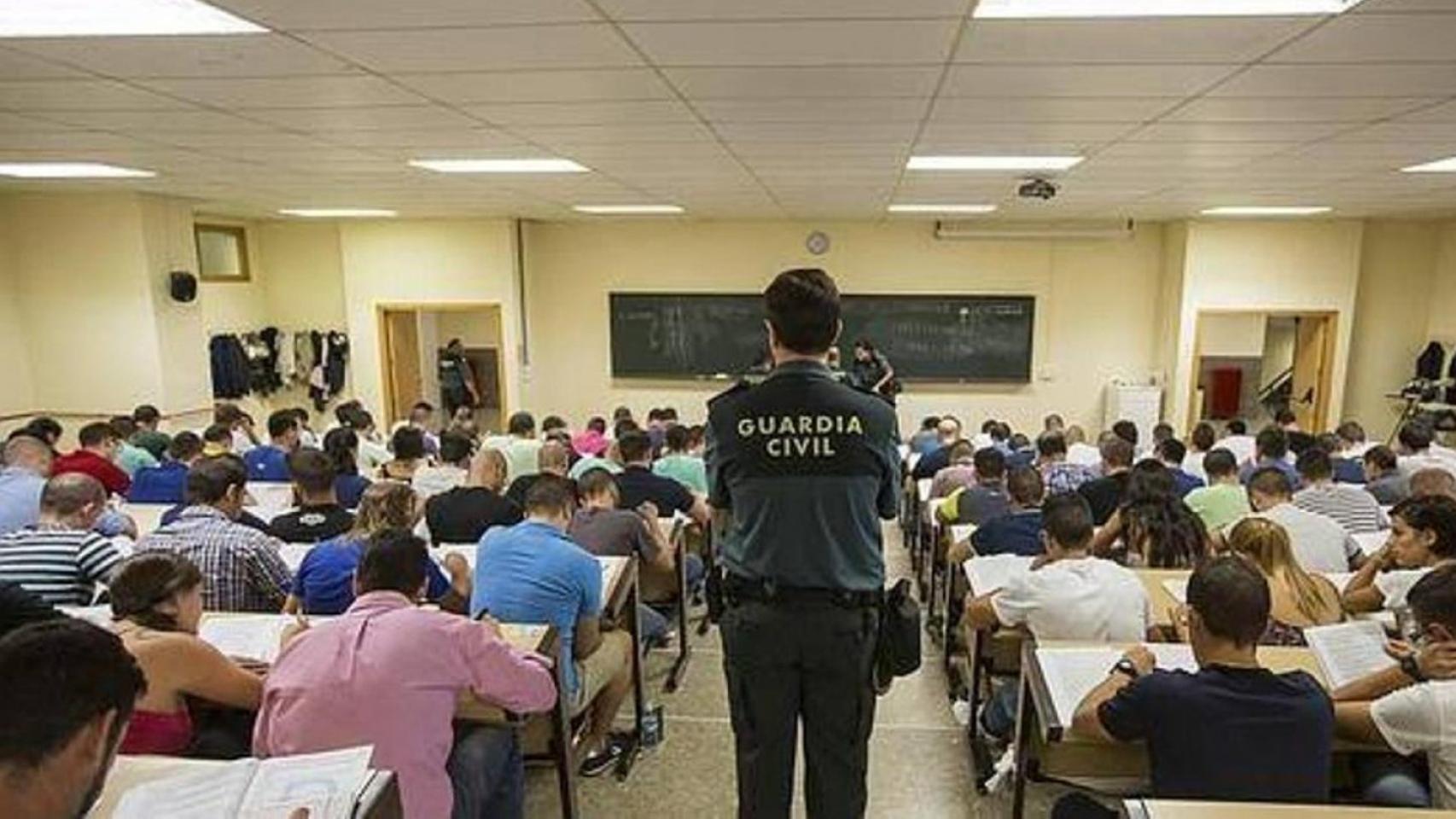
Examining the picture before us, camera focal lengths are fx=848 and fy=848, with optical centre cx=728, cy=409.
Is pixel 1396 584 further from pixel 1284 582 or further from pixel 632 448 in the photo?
pixel 632 448

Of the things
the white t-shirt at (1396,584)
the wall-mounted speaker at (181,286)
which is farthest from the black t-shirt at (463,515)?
the wall-mounted speaker at (181,286)

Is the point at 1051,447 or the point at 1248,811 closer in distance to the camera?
the point at 1248,811

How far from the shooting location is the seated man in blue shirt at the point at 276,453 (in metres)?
5.34

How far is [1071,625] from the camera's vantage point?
8.61 ft

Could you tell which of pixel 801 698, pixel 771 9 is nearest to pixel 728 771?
pixel 801 698

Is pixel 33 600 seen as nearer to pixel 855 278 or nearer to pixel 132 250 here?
pixel 132 250

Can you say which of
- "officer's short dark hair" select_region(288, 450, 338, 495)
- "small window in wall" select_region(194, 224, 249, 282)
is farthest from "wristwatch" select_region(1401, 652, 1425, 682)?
"small window in wall" select_region(194, 224, 249, 282)

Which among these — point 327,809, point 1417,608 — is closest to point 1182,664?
point 1417,608

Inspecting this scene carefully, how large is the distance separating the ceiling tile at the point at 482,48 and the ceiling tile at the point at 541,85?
0.30 ft

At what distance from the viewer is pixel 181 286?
22.5 ft

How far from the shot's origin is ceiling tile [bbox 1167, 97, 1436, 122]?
3178 millimetres

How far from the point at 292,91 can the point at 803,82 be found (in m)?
1.86

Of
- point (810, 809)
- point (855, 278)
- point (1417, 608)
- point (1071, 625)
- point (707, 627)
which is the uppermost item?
point (855, 278)

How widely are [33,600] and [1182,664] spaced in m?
2.94
